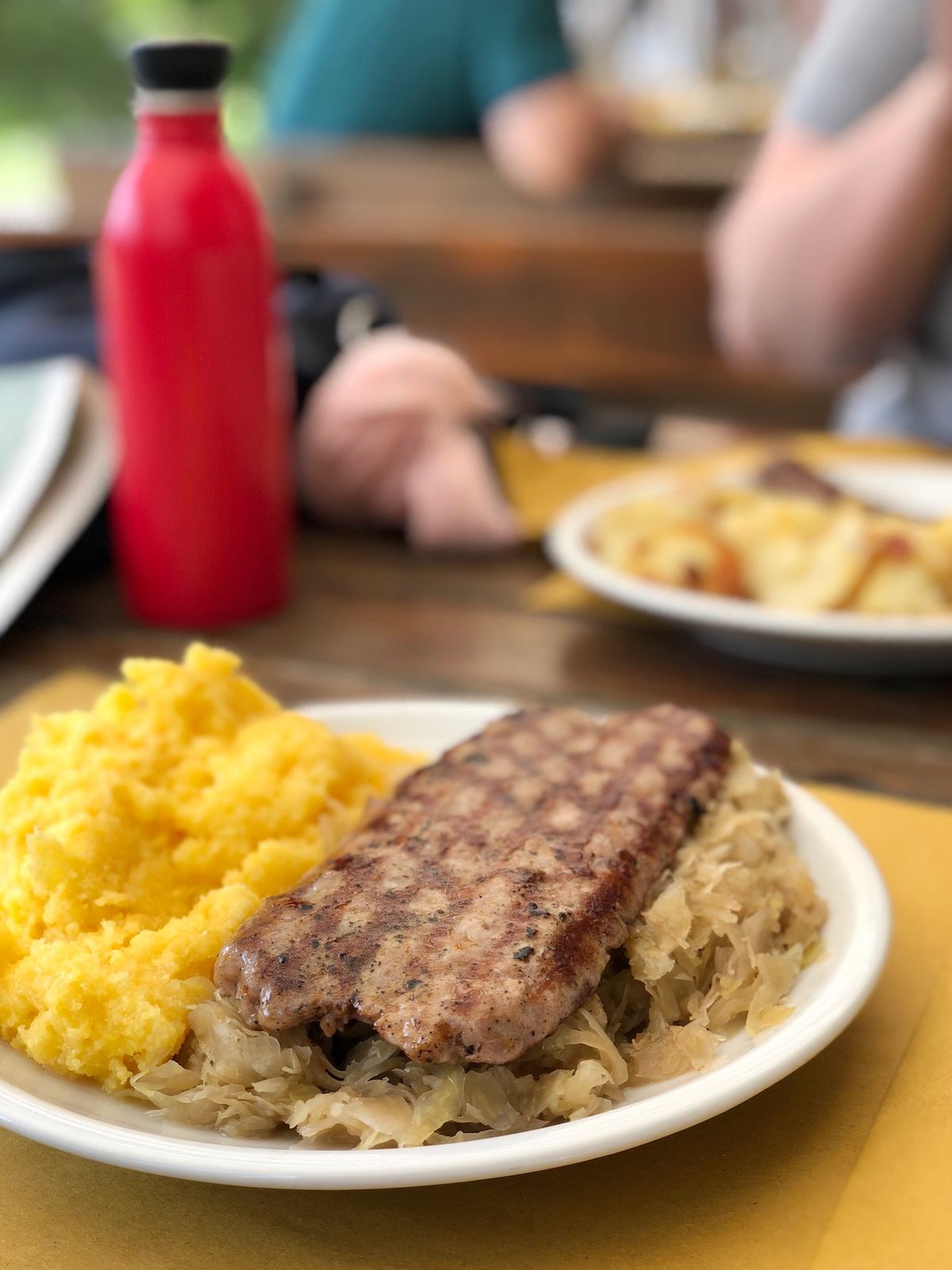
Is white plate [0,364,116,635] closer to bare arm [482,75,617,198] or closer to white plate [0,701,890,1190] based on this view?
white plate [0,701,890,1190]

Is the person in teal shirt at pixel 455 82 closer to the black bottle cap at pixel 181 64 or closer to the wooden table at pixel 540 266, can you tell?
the wooden table at pixel 540 266

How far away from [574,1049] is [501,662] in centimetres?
76

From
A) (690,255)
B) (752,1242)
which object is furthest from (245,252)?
(690,255)

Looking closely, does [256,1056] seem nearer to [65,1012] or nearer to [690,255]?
[65,1012]

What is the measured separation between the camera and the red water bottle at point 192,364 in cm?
132

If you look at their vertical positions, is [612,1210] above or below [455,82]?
below

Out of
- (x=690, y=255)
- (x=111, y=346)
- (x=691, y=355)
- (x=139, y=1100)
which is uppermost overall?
(x=111, y=346)

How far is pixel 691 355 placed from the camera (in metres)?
3.87

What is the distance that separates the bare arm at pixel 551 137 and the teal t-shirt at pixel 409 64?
1.9 inches

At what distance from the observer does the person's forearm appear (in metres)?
2.14

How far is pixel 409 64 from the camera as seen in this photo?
3914 mm

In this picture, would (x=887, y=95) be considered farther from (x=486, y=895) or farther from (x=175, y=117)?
(x=486, y=895)

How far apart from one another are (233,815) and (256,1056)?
0.62 feet

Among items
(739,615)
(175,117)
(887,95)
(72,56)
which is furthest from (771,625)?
(72,56)
